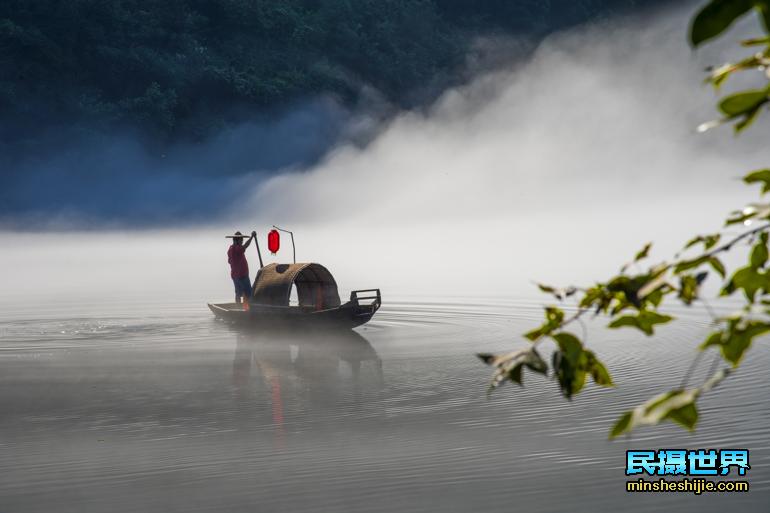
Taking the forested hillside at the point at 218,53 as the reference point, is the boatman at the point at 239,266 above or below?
below

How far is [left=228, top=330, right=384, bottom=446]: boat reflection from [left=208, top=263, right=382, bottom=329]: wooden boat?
32cm

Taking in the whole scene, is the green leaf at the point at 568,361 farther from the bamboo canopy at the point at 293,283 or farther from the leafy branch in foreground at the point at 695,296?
the bamboo canopy at the point at 293,283

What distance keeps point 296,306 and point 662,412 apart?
18790 millimetres

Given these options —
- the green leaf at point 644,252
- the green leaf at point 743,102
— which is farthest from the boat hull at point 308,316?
the green leaf at point 743,102

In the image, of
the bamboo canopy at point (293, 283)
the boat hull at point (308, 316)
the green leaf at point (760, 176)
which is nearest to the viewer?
the green leaf at point (760, 176)

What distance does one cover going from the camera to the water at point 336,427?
8305mm

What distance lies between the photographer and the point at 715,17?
68.9 inches

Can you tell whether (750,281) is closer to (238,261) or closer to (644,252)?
(644,252)

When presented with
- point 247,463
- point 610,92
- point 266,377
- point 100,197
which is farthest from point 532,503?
point 610,92

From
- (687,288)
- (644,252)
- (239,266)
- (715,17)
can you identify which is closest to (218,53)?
(239,266)

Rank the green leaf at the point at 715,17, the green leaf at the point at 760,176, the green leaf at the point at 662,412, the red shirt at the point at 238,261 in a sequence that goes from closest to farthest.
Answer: the green leaf at the point at 715,17, the green leaf at the point at 662,412, the green leaf at the point at 760,176, the red shirt at the point at 238,261

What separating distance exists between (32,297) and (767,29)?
34925mm

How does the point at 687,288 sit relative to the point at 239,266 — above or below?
below

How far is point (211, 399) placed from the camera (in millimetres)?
13258
